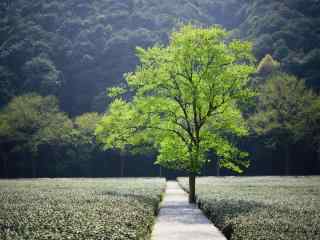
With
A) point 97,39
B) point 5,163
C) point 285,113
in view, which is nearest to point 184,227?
point 285,113

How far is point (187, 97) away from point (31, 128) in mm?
51735

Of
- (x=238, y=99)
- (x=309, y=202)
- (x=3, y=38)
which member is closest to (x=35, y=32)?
(x=3, y=38)

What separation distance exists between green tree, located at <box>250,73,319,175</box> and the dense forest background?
200 inches

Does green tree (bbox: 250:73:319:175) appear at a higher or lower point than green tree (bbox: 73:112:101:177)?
higher

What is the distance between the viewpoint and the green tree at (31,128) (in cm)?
7075

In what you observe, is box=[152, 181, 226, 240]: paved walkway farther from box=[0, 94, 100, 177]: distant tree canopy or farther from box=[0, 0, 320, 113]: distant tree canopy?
box=[0, 0, 320, 113]: distant tree canopy

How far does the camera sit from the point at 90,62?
10462 centimetres

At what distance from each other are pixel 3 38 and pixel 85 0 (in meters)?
30.9

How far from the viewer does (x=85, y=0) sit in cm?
13175

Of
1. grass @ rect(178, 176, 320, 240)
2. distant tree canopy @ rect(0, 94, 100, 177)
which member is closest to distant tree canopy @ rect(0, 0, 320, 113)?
distant tree canopy @ rect(0, 94, 100, 177)

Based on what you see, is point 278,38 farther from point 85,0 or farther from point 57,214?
point 57,214

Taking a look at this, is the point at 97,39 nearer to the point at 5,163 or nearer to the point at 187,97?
the point at 5,163

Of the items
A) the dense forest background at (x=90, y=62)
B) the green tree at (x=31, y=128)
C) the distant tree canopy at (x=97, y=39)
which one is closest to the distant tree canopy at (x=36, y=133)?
the green tree at (x=31, y=128)

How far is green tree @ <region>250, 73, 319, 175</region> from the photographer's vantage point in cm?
6500
